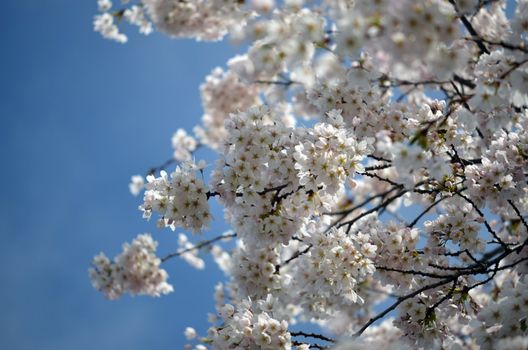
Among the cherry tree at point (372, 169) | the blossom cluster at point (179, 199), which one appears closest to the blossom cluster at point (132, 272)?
the cherry tree at point (372, 169)

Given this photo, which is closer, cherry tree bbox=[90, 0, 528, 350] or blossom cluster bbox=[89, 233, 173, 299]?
cherry tree bbox=[90, 0, 528, 350]

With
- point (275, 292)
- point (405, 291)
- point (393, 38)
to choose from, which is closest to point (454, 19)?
point (393, 38)

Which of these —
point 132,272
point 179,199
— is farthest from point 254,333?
point 132,272

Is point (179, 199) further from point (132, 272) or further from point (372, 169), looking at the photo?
point (132, 272)

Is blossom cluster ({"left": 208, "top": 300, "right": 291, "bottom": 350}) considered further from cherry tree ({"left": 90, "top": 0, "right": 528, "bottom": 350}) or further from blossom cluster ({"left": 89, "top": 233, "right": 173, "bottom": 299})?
blossom cluster ({"left": 89, "top": 233, "right": 173, "bottom": 299})

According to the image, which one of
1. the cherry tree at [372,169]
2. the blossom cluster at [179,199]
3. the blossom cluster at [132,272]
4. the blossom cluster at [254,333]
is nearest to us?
the cherry tree at [372,169]

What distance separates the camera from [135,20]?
380 inches

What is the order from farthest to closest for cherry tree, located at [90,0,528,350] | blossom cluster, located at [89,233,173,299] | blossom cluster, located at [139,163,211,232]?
blossom cluster, located at [89,233,173,299] < blossom cluster, located at [139,163,211,232] < cherry tree, located at [90,0,528,350]

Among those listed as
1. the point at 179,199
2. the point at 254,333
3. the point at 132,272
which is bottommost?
the point at 254,333

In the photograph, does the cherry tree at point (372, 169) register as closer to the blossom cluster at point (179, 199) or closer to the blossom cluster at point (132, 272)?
the blossom cluster at point (179, 199)

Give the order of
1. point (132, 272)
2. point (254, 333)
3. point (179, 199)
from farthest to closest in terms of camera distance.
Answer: point (132, 272) < point (179, 199) < point (254, 333)

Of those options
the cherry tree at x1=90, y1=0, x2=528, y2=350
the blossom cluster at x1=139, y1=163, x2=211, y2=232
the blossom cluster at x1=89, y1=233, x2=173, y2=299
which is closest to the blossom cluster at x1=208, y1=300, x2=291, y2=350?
the cherry tree at x1=90, y1=0, x2=528, y2=350

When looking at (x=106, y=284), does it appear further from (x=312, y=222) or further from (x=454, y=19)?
(x=454, y=19)

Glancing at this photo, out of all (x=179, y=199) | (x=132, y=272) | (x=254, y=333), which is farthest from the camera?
(x=132, y=272)
